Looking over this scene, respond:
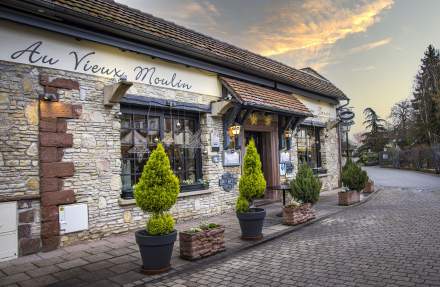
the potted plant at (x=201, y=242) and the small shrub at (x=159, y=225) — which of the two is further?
the potted plant at (x=201, y=242)

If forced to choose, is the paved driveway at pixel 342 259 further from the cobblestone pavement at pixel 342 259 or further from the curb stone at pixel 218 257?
the curb stone at pixel 218 257

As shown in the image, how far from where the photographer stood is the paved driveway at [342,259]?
15.3ft

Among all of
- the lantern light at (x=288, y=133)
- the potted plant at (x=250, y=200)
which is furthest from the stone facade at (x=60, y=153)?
the lantern light at (x=288, y=133)

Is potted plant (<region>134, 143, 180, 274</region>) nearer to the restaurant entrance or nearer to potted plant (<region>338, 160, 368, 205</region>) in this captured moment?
Answer: the restaurant entrance

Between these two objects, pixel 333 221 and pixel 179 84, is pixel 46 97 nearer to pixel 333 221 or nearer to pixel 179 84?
pixel 179 84

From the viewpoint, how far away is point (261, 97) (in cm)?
1068

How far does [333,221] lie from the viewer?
8.73 m

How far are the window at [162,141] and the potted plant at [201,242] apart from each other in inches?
96.4

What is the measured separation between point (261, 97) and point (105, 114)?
4994 millimetres

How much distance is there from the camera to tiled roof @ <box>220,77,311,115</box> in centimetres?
991

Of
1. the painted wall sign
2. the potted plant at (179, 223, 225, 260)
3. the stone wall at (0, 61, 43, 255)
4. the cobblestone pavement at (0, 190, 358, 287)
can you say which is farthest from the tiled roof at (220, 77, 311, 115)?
the stone wall at (0, 61, 43, 255)

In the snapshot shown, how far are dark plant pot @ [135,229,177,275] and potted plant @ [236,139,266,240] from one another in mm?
2150

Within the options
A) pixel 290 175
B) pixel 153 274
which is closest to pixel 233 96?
pixel 290 175

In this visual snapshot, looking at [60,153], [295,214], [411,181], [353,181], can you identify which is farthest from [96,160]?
[411,181]
